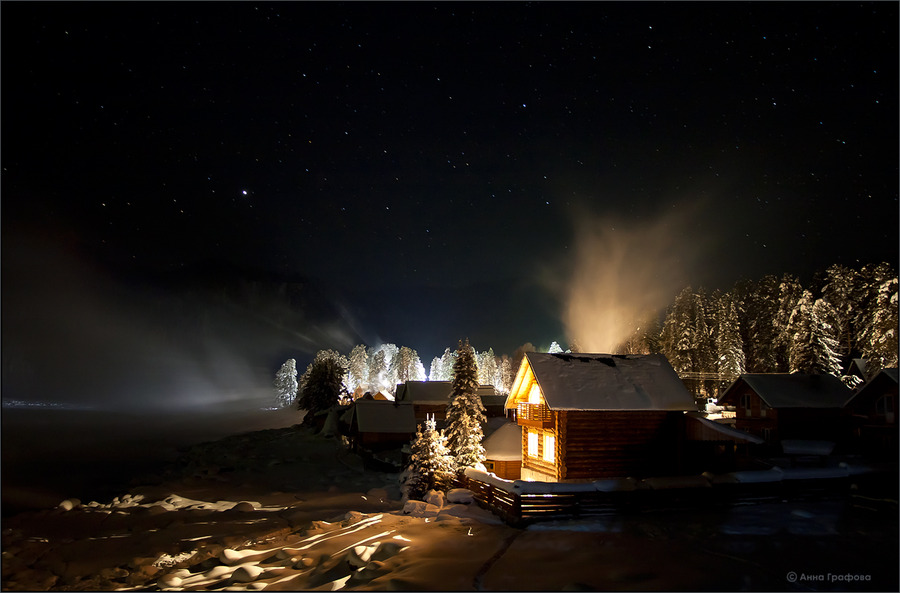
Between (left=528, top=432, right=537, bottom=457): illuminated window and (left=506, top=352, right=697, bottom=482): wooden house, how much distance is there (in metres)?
2.69

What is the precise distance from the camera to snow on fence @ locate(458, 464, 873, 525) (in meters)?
19.5

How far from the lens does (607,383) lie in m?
26.6

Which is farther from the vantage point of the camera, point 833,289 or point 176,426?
point 176,426

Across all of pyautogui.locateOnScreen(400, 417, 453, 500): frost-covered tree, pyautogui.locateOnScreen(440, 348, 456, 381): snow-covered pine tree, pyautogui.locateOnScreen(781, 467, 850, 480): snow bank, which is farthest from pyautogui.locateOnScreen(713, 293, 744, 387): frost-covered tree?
pyautogui.locateOnScreen(440, 348, 456, 381): snow-covered pine tree

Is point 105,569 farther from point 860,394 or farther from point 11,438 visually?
point 11,438

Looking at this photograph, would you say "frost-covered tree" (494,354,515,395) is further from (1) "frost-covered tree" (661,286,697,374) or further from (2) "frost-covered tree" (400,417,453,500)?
(2) "frost-covered tree" (400,417,453,500)

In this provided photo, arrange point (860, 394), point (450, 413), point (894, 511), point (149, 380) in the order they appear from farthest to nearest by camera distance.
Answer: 1. point (149, 380)
2. point (860, 394)
3. point (450, 413)
4. point (894, 511)

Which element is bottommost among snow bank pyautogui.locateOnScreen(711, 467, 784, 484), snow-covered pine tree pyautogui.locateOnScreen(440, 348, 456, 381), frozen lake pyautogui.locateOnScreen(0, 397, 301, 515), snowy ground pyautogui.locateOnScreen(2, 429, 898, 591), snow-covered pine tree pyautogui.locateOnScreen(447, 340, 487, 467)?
frozen lake pyautogui.locateOnScreen(0, 397, 301, 515)

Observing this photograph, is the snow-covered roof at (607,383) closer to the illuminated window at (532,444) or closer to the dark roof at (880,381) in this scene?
the illuminated window at (532,444)

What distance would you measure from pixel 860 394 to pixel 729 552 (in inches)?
1099

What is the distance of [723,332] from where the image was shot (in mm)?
66188

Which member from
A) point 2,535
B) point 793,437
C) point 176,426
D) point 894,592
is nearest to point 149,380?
point 176,426

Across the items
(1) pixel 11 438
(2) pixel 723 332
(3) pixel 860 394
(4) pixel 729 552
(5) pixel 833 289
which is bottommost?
(1) pixel 11 438

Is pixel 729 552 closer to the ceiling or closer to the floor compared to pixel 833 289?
closer to the floor
